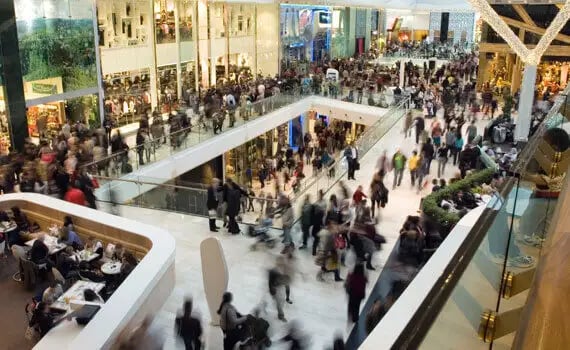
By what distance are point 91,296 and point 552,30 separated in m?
13.2

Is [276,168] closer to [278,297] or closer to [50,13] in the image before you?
[50,13]

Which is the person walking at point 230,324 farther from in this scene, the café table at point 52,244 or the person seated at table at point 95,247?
the café table at point 52,244

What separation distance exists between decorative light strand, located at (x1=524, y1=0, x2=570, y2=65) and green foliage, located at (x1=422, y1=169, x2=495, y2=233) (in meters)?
4.86

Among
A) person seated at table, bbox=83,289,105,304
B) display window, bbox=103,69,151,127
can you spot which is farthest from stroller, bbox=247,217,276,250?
display window, bbox=103,69,151,127

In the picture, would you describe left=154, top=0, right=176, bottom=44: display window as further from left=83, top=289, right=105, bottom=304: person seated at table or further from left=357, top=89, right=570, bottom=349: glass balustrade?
left=357, top=89, right=570, bottom=349: glass balustrade

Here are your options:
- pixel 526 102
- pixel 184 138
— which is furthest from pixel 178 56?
pixel 526 102

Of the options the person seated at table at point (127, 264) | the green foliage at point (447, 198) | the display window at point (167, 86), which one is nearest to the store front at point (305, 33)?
the display window at point (167, 86)

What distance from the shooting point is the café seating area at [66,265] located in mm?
7270

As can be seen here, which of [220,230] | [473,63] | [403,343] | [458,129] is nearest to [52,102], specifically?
[220,230]

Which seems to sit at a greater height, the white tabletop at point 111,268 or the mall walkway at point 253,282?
the white tabletop at point 111,268

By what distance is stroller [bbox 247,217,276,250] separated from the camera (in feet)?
34.5

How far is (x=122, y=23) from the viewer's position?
21.2 meters

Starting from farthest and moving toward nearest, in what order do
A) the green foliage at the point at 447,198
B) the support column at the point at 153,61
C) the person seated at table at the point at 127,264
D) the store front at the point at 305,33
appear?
1. the store front at the point at 305,33
2. the support column at the point at 153,61
3. the green foliage at the point at 447,198
4. the person seated at table at the point at 127,264

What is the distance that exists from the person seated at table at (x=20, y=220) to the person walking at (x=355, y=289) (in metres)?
6.19
